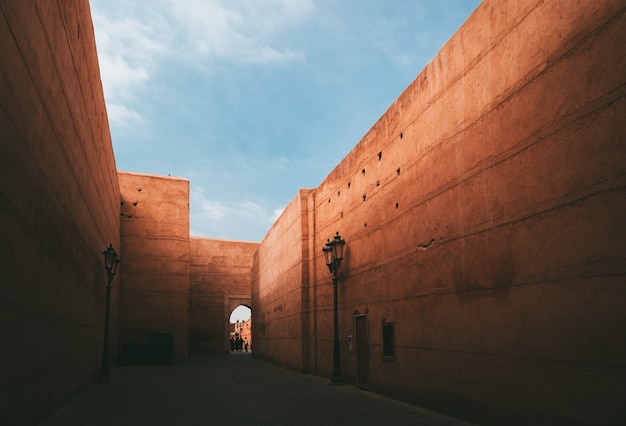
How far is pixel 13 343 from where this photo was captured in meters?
5.56

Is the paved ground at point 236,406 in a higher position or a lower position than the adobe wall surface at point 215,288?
lower

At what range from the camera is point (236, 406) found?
386 inches

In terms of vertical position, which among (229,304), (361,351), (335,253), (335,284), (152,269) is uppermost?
(152,269)

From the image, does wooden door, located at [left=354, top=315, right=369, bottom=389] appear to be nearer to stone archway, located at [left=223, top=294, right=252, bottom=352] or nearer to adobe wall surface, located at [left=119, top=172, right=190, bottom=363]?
adobe wall surface, located at [left=119, top=172, right=190, bottom=363]

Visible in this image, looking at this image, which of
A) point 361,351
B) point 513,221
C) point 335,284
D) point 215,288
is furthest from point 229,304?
point 513,221

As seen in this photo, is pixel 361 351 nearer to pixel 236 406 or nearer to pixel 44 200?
pixel 236 406

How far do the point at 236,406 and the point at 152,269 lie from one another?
16.4m

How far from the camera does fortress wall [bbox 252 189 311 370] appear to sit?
17.8m

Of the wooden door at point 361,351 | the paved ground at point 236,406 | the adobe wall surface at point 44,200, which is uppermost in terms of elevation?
the adobe wall surface at point 44,200

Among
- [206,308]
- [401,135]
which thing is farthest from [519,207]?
[206,308]

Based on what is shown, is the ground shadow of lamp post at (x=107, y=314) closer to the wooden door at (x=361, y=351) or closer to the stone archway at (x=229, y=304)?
the wooden door at (x=361, y=351)

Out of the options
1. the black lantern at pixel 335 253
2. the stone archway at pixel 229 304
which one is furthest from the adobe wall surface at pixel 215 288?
the black lantern at pixel 335 253

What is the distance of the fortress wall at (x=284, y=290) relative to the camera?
17.8 meters

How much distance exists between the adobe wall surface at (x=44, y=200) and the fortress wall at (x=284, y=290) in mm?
7126
